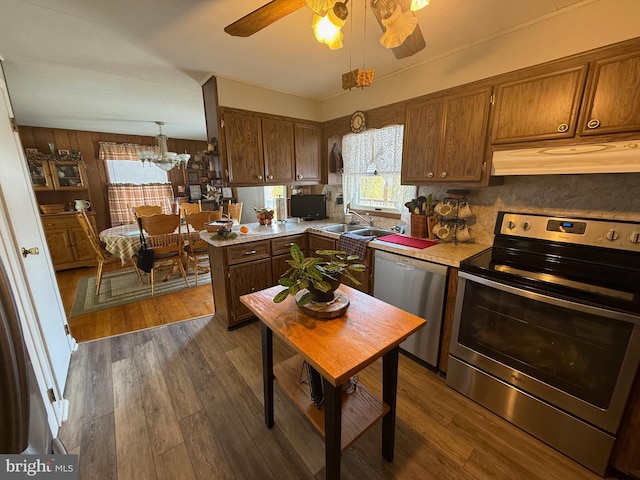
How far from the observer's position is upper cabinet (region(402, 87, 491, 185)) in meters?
1.83

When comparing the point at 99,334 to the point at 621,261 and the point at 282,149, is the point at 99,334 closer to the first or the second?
the point at 282,149

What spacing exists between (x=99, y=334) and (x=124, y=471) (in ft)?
5.43

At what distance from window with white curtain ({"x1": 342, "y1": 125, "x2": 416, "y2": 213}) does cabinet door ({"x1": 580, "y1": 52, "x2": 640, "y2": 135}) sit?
48.8 inches

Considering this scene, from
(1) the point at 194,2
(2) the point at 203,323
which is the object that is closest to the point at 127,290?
(2) the point at 203,323

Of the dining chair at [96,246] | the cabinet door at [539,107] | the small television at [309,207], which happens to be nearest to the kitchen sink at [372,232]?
the small television at [309,207]

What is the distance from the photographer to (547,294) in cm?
133

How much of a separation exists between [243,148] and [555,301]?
8.73 ft

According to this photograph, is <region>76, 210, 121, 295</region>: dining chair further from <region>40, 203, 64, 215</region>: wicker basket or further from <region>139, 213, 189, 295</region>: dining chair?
<region>40, 203, 64, 215</region>: wicker basket

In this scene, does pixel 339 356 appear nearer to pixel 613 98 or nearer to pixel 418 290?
pixel 418 290

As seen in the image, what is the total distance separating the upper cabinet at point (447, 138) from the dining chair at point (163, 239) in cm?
280

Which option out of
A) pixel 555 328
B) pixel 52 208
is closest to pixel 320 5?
pixel 555 328

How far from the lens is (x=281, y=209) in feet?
10.2

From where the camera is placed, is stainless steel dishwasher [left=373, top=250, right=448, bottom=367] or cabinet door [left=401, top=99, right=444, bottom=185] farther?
cabinet door [left=401, top=99, right=444, bottom=185]

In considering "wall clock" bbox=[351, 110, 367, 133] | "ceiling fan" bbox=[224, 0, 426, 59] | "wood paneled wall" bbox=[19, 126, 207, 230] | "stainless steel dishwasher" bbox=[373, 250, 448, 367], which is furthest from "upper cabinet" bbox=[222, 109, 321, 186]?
"wood paneled wall" bbox=[19, 126, 207, 230]
